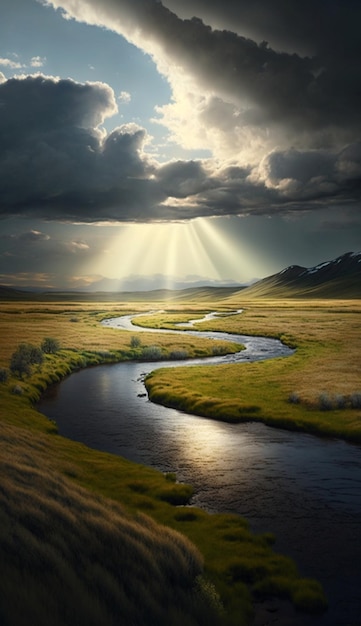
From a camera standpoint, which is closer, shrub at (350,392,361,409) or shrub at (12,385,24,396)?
shrub at (350,392,361,409)

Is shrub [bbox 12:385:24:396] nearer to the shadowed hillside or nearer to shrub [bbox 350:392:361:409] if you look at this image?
the shadowed hillside

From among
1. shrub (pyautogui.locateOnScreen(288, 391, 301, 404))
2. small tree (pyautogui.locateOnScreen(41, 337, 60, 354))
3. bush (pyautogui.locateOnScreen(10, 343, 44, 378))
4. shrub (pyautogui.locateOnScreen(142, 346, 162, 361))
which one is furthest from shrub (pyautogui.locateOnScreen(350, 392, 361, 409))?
small tree (pyautogui.locateOnScreen(41, 337, 60, 354))

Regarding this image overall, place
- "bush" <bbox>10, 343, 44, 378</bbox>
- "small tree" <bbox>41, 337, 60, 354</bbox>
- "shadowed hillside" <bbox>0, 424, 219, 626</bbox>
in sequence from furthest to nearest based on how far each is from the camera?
1. "small tree" <bbox>41, 337, 60, 354</bbox>
2. "bush" <bbox>10, 343, 44, 378</bbox>
3. "shadowed hillside" <bbox>0, 424, 219, 626</bbox>

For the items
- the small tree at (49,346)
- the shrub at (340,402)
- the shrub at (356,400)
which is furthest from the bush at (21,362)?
the shrub at (356,400)

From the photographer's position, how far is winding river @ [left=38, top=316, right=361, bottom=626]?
1984 centimetres

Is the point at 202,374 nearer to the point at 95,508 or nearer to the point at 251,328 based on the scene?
the point at 95,508

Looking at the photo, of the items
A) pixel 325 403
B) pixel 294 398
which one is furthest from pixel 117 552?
pixel 294 398

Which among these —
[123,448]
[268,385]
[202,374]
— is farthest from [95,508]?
[202,374]

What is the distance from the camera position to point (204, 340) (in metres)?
105

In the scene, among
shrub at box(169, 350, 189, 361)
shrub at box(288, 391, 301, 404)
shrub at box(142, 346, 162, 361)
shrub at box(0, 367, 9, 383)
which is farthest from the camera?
shrub at box(142, 346, 162, 361)

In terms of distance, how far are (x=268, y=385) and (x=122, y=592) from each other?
145 ft

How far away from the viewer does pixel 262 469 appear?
30578mm

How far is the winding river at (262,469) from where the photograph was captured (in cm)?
1984

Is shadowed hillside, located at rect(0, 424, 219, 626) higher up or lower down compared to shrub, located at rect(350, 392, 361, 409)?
higher up
